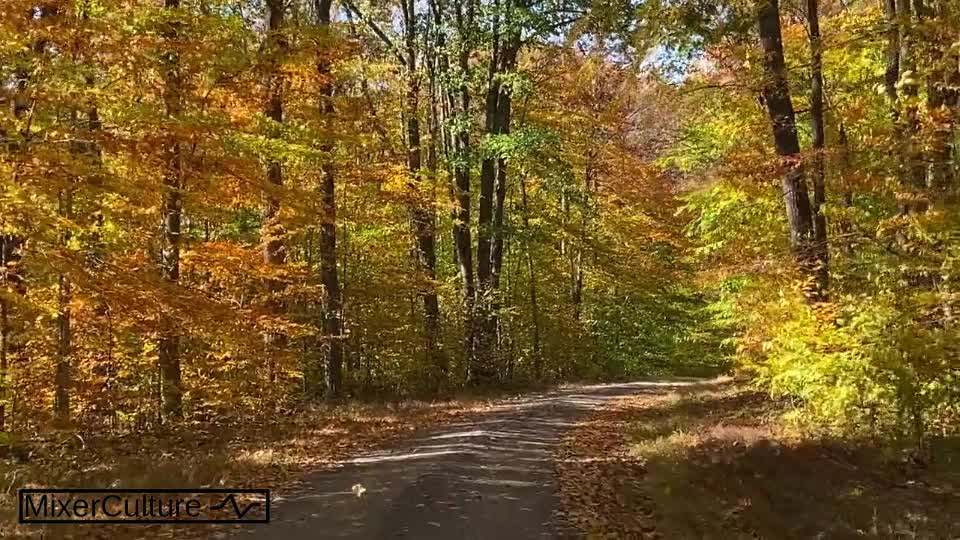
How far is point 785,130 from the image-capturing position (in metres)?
14.6

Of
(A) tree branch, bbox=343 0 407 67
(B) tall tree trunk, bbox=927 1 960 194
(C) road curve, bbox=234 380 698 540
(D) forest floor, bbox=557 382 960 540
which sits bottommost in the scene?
(D) forest floor, bbox=557 382 960 540

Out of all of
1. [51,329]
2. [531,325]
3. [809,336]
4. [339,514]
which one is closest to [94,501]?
[339,514]

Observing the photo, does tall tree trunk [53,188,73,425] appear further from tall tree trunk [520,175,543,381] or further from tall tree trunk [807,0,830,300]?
tall tree trunk [520,175,543,381]

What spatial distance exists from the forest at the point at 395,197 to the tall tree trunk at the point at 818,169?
0.08 meters

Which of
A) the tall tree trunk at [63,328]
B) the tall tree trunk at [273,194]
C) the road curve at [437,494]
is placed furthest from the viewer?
the tall tree trunk at [273,194]

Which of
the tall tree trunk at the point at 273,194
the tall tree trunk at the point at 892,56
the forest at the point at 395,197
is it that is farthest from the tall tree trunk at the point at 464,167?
the tall tree trunk at the point at 892,56

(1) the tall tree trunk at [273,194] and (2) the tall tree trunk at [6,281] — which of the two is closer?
(2) the tall tree trunk at [6,281]

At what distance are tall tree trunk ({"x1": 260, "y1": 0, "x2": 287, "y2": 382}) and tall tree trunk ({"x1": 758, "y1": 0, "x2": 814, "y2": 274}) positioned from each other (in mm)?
9596

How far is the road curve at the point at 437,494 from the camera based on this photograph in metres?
8.06

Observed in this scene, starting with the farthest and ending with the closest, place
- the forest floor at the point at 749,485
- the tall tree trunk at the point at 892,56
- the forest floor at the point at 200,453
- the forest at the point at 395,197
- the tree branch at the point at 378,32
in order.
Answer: the tree branch at the point at 378,32
the tall tree trunk at the point at 892,56
the forest at the point at 395,197
the forest floor at the point at 200,453
the forest floor at the point at 749,485

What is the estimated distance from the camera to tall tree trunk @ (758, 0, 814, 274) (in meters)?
13.9

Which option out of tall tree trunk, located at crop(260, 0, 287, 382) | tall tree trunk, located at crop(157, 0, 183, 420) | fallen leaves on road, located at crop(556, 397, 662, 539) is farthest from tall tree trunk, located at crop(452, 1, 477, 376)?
fallen leaves on road, located at crop(556, 397, 662, 539)

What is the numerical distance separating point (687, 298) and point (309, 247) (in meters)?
22.8

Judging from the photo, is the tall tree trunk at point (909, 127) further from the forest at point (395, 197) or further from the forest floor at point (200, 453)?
the forest floor at point (200, 453)
